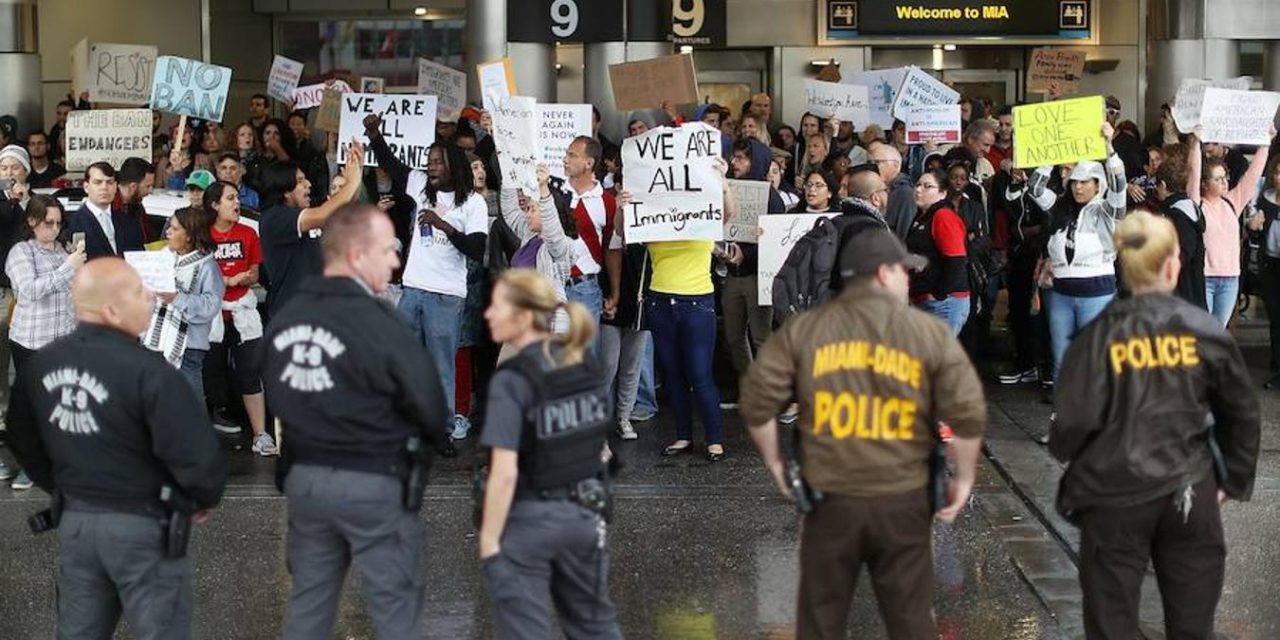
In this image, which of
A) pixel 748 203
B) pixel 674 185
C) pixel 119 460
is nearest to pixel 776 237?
pixel 748 203

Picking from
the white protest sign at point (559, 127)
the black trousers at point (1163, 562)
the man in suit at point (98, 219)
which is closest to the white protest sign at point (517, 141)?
the white protest sign at point (559, 127)

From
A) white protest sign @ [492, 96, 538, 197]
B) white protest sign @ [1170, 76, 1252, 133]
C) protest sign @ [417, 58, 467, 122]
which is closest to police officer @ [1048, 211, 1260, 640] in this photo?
white protest sign @ [492, 96, 538, 197]

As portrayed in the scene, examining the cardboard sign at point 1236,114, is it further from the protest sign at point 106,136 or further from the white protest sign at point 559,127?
the protest sign at point 106,136

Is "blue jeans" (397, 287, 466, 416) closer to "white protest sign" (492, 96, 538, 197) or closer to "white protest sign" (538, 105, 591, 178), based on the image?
"white protest sign" (492, 96, 538, 197)

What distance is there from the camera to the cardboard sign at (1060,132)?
35.0ft

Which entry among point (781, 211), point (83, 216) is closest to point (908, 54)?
point (781, 211)

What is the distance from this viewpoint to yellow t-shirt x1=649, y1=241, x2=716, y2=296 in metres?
10.1

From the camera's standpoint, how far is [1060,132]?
35.3 feet

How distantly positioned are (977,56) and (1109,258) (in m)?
11.3

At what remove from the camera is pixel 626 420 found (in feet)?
36.2

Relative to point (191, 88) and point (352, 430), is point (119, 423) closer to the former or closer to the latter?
point (352, 430)

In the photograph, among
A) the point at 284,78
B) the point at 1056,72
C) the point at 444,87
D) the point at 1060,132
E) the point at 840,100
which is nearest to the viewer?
the point at 1060,132

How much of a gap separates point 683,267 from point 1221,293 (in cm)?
378

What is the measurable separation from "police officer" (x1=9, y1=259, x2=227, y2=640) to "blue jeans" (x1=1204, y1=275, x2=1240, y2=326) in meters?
7.56
